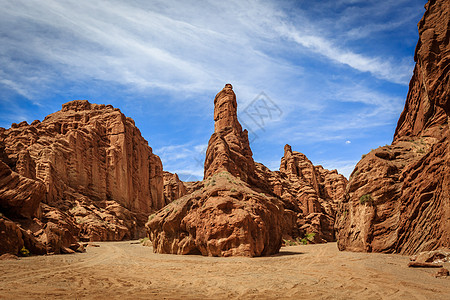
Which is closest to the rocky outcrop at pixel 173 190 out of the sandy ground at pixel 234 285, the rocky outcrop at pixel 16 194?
the rocky outcrop at pixel 16 194

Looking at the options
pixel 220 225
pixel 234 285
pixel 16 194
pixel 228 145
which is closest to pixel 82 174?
pixel 228 145

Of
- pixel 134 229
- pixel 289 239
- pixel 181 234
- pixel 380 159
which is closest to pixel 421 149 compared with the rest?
pixel 380 159

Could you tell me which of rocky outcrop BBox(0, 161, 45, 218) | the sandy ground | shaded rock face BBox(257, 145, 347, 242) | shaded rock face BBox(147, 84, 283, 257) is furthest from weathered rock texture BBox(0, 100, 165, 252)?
shaded rock face BBox(257, 145, 347, 242)

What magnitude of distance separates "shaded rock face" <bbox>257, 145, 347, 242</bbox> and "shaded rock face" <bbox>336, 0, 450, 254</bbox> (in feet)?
80.2

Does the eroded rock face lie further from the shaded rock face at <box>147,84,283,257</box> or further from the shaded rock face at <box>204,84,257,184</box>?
the shaded rock face at <box>204,84,257,184</box>

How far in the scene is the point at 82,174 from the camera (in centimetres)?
5472

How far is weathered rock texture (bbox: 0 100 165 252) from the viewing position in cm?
2128

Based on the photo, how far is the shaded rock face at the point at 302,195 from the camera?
155 feet

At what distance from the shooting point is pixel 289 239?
41.5 meters

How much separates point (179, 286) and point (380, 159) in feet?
48.6

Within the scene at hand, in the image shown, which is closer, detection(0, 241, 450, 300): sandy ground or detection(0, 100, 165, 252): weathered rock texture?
detection(0, 241, 450, 300): sandy ground

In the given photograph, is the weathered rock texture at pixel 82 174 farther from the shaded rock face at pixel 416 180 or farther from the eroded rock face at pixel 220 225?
the shaded rock face at pixel 416 180

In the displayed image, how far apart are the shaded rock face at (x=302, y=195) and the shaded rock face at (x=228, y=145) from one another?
6.03 m

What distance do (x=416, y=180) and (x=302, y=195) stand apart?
136 ft
